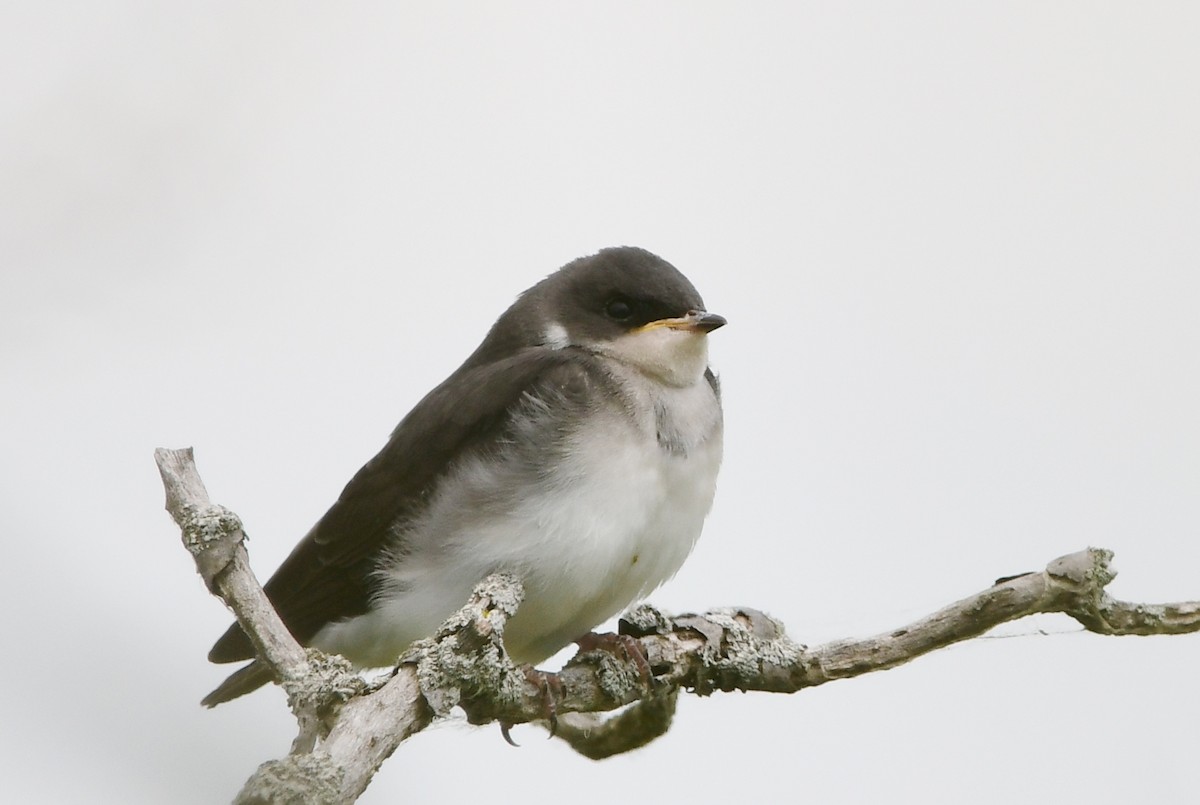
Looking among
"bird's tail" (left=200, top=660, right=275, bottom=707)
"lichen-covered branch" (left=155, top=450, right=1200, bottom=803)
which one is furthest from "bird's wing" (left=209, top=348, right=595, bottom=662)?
"lichen-covered branch" (left=155, top=450, right=1200, bottom=803)

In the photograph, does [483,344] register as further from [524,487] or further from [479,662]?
[479,662]

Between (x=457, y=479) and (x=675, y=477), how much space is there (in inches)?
26.3

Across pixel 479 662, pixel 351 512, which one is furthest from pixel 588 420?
pixel 479 662

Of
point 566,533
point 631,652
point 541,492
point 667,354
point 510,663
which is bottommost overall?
point 631,652

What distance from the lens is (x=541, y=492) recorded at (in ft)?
14.5

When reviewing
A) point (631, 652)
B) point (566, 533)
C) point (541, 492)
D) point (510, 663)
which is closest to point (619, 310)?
point (541, 492)

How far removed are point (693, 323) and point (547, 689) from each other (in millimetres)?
1515

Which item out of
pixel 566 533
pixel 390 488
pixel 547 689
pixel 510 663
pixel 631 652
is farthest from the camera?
pixel 390 488

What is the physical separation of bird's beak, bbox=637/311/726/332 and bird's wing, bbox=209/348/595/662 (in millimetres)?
276

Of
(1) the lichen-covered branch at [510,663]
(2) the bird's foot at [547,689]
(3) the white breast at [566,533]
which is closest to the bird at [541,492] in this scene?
(3) the white breast at [566,533]

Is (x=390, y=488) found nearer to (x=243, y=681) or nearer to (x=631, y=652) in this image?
(x=243, y=681)

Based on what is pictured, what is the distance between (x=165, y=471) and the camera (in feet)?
11.2

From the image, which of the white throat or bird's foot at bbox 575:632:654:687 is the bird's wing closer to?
the white throat

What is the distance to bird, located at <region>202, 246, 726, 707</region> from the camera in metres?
4.38
